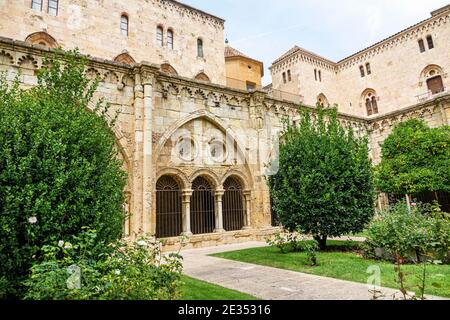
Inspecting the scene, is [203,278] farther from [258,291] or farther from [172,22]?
[172,22]

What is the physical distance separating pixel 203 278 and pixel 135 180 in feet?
15.3

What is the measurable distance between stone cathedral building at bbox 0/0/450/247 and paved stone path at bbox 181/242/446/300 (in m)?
2.40

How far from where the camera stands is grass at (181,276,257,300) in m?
4.25

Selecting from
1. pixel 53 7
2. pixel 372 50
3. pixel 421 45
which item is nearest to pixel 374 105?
pixel 372 50

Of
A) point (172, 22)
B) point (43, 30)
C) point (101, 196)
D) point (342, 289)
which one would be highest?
point (172, 22)

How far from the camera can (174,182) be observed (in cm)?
1079

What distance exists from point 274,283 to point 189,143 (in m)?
7.06

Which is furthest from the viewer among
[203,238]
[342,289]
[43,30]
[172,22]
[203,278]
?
[172,22]

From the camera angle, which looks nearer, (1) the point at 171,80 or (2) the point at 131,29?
(1) the point at 171,80

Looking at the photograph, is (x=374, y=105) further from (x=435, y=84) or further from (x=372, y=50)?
(x=372, y=50)

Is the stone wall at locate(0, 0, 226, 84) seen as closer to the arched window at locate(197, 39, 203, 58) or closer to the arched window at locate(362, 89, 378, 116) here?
the arched window at locate(197, 39, 203, 58)

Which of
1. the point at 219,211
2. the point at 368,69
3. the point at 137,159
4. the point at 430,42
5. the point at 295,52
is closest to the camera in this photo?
the point at 137,159

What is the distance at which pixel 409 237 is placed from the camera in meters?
6.44

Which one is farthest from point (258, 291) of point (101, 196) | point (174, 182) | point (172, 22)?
point (172, 22)
